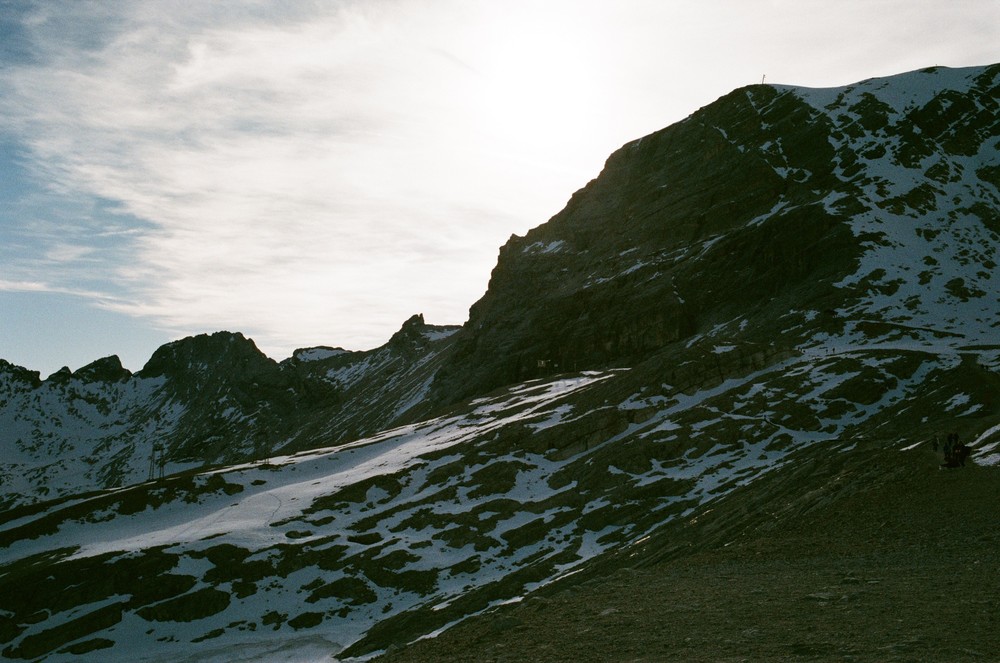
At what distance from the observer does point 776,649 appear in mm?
15281

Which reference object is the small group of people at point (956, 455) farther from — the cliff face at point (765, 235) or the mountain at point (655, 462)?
the cliff face at point (765, 235)

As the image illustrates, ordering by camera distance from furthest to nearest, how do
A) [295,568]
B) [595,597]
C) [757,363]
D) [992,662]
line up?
[757,363], [295,568], [595,597], [992,662]

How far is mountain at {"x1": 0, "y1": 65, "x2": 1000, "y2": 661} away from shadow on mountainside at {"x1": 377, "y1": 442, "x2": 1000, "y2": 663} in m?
0.24

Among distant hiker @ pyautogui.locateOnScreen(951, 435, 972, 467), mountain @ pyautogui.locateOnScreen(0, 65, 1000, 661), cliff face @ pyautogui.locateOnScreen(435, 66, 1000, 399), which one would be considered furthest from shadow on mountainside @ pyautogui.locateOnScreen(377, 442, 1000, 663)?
cliff face @ pyautogui.locateOnScreen(435, 66, 1000, 399)

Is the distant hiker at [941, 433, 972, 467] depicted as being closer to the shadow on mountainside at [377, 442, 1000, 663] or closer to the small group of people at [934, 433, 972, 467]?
the small group of people at [934, 433, 972, 467]

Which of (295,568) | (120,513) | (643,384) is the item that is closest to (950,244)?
(643,384)

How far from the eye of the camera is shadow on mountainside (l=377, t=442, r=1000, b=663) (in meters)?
15.6

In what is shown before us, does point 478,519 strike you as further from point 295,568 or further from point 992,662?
point 992,662

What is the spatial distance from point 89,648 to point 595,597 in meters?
48.5

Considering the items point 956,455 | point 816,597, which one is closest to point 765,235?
point 956,455

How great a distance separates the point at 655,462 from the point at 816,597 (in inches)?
2009

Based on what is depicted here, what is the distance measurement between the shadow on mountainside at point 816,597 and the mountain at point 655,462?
0.24 meters

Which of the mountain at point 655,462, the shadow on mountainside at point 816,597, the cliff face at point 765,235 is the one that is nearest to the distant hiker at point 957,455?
Answer: the shadow on mountainside at point 816,597

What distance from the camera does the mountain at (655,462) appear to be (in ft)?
132
